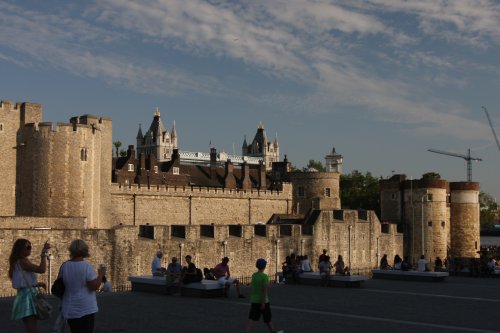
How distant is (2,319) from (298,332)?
5.82m

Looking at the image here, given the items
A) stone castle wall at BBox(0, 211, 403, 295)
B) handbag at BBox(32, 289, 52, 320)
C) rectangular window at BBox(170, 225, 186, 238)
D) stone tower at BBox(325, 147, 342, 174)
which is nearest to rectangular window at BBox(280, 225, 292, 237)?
stone castle wall at BBox(0, 211, 403, 295)

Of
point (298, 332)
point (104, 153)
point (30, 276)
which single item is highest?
point (104, 153)

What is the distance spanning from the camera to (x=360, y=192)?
3716 inches

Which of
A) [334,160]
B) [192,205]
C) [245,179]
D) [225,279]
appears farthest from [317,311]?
[334,160]

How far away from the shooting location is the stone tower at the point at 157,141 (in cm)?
15845

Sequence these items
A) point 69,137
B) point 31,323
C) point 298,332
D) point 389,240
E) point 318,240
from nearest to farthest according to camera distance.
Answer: point 31,323
point 298,332
point 69,137
point 318,240
point 389,240

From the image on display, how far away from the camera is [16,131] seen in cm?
4169

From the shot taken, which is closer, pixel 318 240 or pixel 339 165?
pixel 318 240

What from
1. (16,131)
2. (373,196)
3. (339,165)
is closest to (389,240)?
(16,131)

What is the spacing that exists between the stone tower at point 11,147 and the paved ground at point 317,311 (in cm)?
2457

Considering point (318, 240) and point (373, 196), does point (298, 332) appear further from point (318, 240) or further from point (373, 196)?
point (373, 196)

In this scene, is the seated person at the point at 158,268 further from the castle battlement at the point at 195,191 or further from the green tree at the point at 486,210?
the green tree at the point at 486,210

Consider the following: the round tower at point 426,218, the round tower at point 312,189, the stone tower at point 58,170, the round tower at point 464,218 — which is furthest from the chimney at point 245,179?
the stone tower at point 58,170

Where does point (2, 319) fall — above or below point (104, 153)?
below
